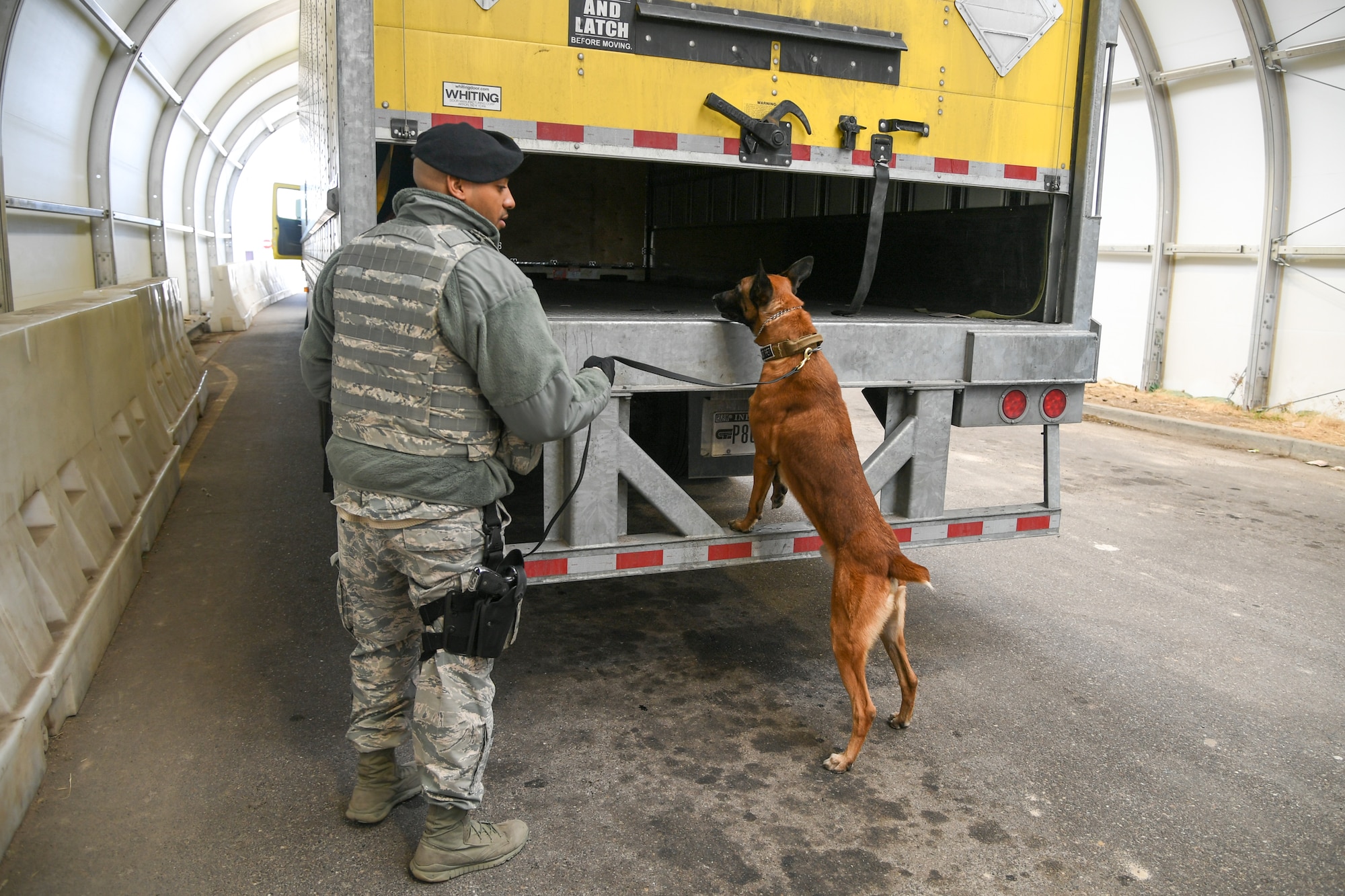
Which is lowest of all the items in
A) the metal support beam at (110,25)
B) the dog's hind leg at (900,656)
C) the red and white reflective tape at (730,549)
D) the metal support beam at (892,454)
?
the dog's hind leg at (900,656)

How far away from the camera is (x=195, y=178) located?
1945 centimetres

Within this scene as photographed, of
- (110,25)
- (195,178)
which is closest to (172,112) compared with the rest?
(195,178)

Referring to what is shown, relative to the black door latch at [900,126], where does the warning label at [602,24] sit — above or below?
above

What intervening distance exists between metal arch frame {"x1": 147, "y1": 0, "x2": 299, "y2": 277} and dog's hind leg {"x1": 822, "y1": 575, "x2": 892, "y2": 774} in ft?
50.9

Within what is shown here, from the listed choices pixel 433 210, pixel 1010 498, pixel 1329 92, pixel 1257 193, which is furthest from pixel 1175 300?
pixel 433 210

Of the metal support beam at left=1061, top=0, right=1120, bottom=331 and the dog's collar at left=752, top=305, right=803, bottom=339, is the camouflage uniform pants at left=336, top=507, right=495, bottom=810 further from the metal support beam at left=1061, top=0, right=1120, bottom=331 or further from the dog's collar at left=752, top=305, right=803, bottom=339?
the metal support beam at left=1061, top=0, right=1120, bottom=331

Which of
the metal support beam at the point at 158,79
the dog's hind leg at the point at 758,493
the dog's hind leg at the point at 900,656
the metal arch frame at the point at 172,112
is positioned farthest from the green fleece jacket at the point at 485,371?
the metal arch frame at the point at 172,112

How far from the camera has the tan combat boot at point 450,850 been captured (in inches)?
96.3

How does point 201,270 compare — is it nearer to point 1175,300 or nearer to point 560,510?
point 1175,300

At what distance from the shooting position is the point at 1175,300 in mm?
11367

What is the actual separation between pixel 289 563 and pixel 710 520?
2.66m

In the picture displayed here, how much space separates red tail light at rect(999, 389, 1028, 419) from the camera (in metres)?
3.72

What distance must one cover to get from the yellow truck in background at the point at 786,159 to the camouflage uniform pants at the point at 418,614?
2.10 feet

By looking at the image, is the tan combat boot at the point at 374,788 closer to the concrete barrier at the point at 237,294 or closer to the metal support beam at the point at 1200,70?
the metal support beam at the point at 1200,70
